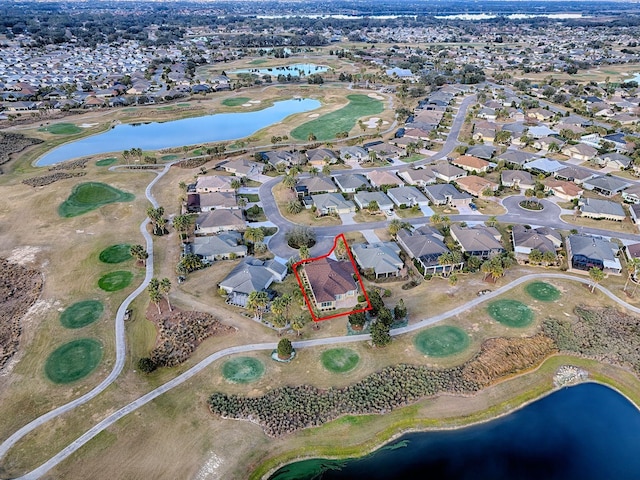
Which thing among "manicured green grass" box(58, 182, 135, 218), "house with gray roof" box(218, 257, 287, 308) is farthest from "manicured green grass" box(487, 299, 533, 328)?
"manicured green grass" box(58, 182, 135, 218)

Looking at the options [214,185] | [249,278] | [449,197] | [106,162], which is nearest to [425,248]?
[449,197]

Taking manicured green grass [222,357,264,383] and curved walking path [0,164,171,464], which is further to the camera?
manicured green grass [222,357,264,383]

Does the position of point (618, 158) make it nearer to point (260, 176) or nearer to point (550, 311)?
point (550, 311)

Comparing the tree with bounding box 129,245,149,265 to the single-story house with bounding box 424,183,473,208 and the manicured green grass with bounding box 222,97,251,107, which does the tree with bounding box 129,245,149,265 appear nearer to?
the single-story house with bounding box 424,183,473,208

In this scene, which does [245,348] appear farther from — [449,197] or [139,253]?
[449,197]

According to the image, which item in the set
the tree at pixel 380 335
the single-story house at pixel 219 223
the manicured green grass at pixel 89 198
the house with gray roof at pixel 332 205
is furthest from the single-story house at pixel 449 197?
the manicured green grass at pixel 89 198

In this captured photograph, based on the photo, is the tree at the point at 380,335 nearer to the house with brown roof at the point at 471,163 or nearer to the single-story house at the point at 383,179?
the single-story house at the point at 383,179

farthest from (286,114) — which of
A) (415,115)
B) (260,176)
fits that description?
(260,176)
